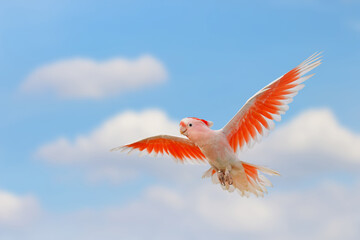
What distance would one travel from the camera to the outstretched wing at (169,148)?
383 inches

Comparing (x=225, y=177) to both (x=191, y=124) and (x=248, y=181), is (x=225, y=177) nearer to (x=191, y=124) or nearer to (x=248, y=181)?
(x=248, y=181)

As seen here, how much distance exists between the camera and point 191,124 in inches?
338

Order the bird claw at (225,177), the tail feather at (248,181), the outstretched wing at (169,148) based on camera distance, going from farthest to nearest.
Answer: the outstretched wing at (169,148)
the tail feather at (248,181)
the bird claw at (225,177)

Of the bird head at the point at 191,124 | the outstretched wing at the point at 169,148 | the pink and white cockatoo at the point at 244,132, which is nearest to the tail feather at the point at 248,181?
the pink and white cockatoo at the point at 244,132

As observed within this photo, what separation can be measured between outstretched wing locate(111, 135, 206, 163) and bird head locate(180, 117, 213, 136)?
102cm

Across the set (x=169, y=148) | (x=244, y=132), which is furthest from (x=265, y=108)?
(x=169, y=148)

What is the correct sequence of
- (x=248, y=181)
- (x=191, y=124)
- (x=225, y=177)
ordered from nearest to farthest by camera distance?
(x=191, y=124), (x=225, y=177), (x=248, y=181)

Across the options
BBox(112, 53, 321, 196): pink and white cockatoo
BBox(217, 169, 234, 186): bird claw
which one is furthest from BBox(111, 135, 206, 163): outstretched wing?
BBox(217, 169, 234, 186): bird claw

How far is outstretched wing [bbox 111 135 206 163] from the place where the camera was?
31.9 feet

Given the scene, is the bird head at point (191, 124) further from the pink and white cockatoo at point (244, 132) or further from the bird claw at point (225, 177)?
the bird claw at point (225, 177)

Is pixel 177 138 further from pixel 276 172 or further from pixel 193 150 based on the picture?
pixel 276 172

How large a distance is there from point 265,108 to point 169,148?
6.15 ft

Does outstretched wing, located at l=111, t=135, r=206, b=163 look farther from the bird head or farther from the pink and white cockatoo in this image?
the bird head

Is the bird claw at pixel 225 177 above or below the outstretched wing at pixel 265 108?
below
